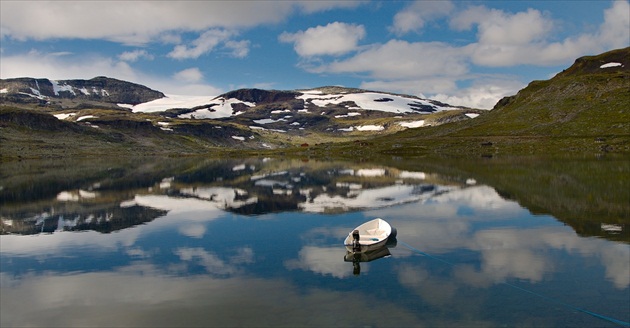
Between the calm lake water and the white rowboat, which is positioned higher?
the white rowboat

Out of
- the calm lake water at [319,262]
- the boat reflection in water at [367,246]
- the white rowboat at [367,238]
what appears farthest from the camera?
the white rowboat at [367,238]

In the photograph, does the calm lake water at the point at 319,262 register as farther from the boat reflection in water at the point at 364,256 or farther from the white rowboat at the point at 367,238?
the white rowboat at the point at 367,238

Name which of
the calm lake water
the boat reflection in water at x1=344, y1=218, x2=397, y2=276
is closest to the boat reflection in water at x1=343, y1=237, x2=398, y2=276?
the boat reflection in water at x1=344, y1=218, x2=397, y2=276

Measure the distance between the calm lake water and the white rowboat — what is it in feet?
2.99

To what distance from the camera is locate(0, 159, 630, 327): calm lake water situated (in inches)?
964

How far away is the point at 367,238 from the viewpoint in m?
36.4

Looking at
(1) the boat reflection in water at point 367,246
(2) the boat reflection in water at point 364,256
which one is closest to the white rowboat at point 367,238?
(1) the boat reflection in water at point 367,246

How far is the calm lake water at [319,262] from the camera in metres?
24.5

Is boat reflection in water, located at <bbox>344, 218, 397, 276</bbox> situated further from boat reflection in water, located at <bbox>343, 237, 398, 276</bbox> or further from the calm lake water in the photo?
the calm lake water

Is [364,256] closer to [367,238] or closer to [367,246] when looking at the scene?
[367,246]

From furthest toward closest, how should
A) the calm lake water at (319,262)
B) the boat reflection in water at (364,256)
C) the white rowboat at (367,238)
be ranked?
the white rowboat at (367,238), the boat reflection in water at (364,256), the calm lake water at (319,262)

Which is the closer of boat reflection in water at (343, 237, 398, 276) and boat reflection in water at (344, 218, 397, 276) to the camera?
boat reflection in water at (343, 237, 398, 276)

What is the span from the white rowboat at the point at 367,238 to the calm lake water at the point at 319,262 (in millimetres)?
910

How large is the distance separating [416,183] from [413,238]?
4759 centimetres
